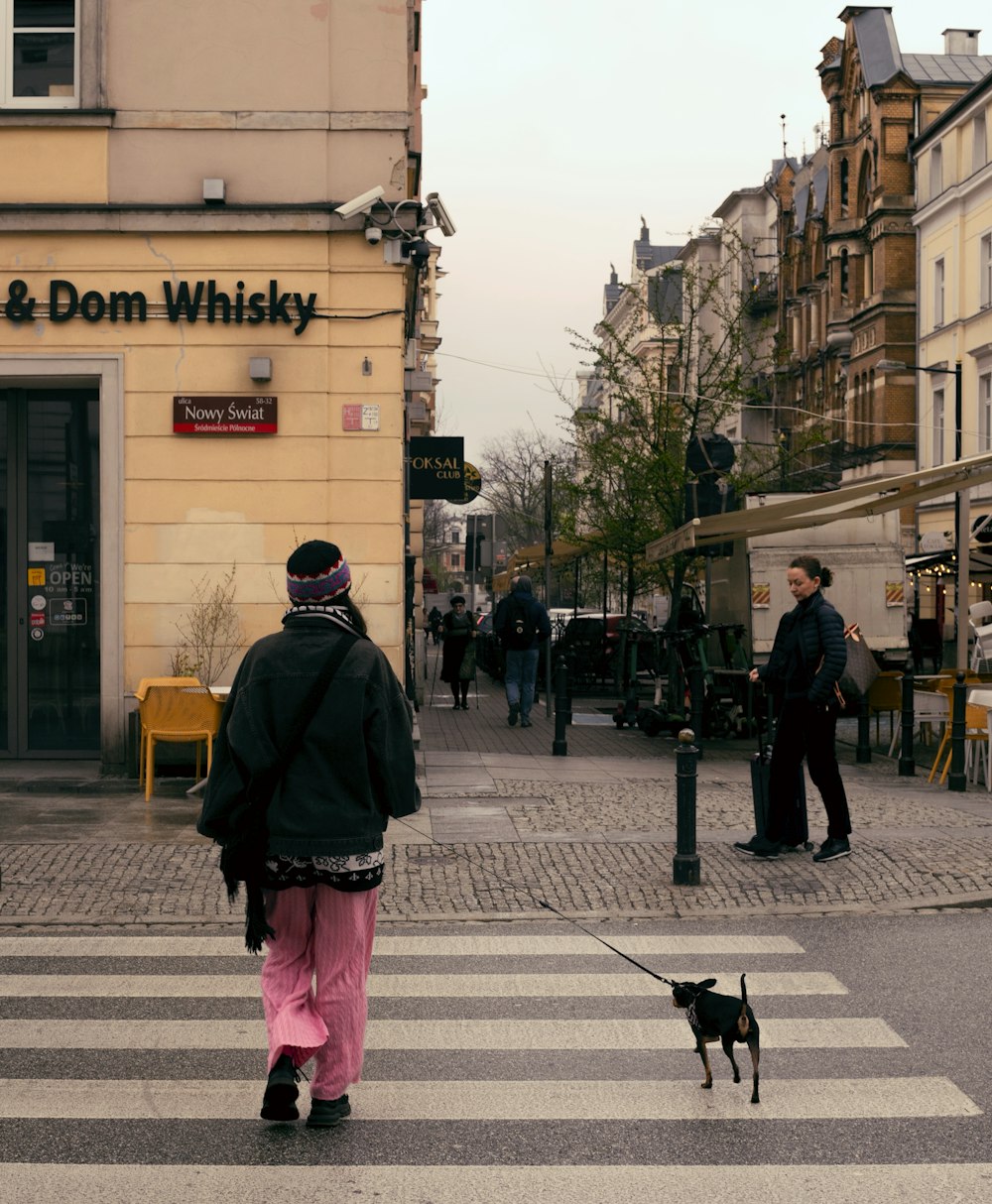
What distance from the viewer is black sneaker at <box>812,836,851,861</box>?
10.2 m

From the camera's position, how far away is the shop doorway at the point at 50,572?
14.3m

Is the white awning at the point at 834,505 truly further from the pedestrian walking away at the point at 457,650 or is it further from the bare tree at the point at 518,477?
the bare tree at the point at 518,477

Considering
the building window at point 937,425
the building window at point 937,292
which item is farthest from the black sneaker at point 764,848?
the building window at point 937,292

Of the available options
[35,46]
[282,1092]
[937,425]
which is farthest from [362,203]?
[937,425]

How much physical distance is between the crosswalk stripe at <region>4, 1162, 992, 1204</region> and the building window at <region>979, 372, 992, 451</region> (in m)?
43.4

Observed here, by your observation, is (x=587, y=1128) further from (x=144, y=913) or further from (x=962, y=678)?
(x=962, y=678)

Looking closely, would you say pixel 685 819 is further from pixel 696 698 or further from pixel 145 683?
pixel 696 698

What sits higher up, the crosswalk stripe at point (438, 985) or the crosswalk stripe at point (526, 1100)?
the crosswalk stripe at point (438, 985)

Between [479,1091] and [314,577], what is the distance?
1.86 meters

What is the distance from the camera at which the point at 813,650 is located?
10.2 metres

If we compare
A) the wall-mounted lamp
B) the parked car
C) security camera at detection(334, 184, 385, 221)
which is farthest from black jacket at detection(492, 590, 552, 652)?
the wall-mounted lamp

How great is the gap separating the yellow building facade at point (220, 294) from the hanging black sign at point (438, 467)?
6.90 metres

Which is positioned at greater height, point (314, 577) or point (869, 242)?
point (869, 242)

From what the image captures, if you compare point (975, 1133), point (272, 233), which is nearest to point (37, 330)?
point (272, 233)
